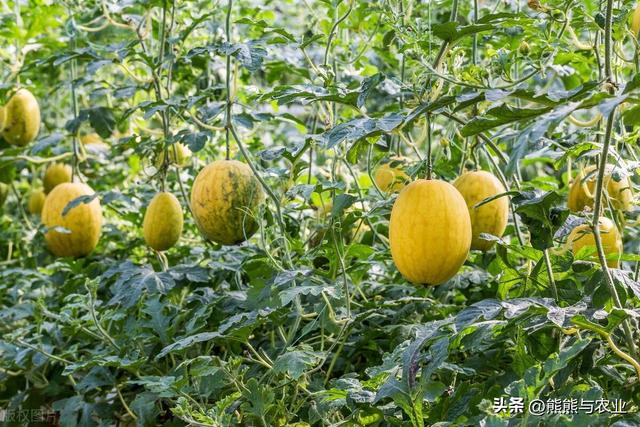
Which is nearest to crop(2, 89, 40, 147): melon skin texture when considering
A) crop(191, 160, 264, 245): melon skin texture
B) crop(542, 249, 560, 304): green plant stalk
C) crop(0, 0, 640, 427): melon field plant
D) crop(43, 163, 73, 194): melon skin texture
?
crop(0, 0, 640, 427): melon field plant

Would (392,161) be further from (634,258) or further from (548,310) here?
(548,310)

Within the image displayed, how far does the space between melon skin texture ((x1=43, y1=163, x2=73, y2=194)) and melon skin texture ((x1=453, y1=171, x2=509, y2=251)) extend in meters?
2.22

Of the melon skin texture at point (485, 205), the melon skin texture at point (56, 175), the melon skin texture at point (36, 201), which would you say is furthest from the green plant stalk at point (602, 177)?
the melon skin texture at point (36, 201)

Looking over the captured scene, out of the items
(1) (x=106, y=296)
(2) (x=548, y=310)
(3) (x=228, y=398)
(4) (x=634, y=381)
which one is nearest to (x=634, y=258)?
(4) (x=634, y=381)

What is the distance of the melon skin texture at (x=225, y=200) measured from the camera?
2225mm

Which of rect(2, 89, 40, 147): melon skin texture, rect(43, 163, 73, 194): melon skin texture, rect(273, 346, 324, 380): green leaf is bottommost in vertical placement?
rect(43, 163, 73, 194): melon skin texture

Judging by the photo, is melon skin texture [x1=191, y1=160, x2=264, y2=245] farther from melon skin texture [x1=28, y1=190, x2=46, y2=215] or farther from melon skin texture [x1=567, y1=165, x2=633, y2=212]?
melon skin texture [x1=28, y1=190, x2=46, y2=215]

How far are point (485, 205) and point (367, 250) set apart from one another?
31 centimetres

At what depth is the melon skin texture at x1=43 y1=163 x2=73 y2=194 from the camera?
3.71m

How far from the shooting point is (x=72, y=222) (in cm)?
304

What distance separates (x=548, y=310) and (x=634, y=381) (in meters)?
0.41

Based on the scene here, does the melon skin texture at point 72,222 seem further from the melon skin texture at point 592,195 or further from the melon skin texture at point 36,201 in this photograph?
the melon skin texture at point 592,195

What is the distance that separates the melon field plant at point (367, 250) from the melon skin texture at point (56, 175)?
26cm

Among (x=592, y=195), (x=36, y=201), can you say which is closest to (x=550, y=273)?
(x=592, y=195)
